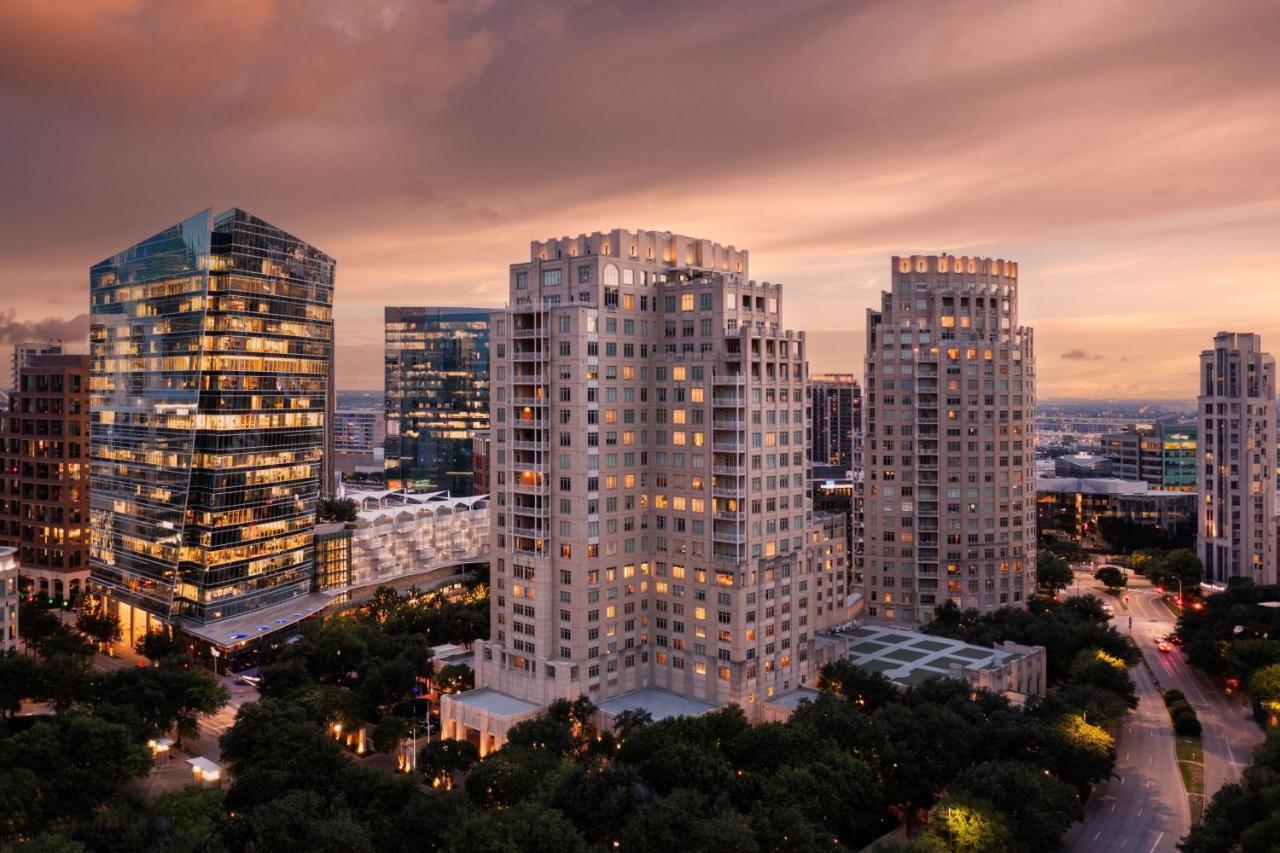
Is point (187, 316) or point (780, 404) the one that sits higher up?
point (187, 316)

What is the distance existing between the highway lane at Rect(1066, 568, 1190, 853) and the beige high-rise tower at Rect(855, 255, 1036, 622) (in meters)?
41.7

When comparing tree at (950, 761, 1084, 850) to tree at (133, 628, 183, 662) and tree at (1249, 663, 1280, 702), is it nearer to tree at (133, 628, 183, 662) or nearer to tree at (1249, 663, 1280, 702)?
tree at (1249, 663, 1280, 702)

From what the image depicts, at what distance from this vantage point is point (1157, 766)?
11806 centimetres

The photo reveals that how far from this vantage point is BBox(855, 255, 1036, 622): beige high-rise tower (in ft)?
563

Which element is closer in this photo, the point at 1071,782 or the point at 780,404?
the point at 1071,782

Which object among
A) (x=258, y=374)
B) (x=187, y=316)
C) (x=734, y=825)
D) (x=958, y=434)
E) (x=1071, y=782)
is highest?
(x=187, y=316)

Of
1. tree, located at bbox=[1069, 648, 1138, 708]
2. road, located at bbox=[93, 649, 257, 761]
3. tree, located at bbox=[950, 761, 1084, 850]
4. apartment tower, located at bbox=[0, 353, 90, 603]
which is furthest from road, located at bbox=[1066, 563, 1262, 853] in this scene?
apartment tower, located at bbox=[0, 353, 90, 603]

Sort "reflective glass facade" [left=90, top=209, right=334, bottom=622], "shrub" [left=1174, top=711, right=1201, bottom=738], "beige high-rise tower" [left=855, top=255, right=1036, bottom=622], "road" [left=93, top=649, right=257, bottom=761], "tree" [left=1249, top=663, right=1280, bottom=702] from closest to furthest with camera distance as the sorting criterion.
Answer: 1. "road" [left=93, top=649, right=257, bottom=761]
2. "tree" [left=1249, top=663, right=1280, bottom=702]
3. "shrub" [left=1174, top=711, right=1201, bottom=738]
4. "reflective glass facade" [left=90, top=209, right=334, bottom=622]
5. "beige high-rise tower" [left=855, top=255, right=1036, bottom=622]

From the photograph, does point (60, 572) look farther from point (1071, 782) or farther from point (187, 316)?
point (1071, 782)

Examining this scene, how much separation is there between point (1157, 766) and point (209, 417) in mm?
147384

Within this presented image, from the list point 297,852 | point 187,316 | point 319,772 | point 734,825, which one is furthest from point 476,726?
point 187,316

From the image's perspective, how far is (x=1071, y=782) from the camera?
103875 mm

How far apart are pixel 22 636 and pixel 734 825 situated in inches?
5255

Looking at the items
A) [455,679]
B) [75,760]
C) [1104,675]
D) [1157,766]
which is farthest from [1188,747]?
[75,760]
